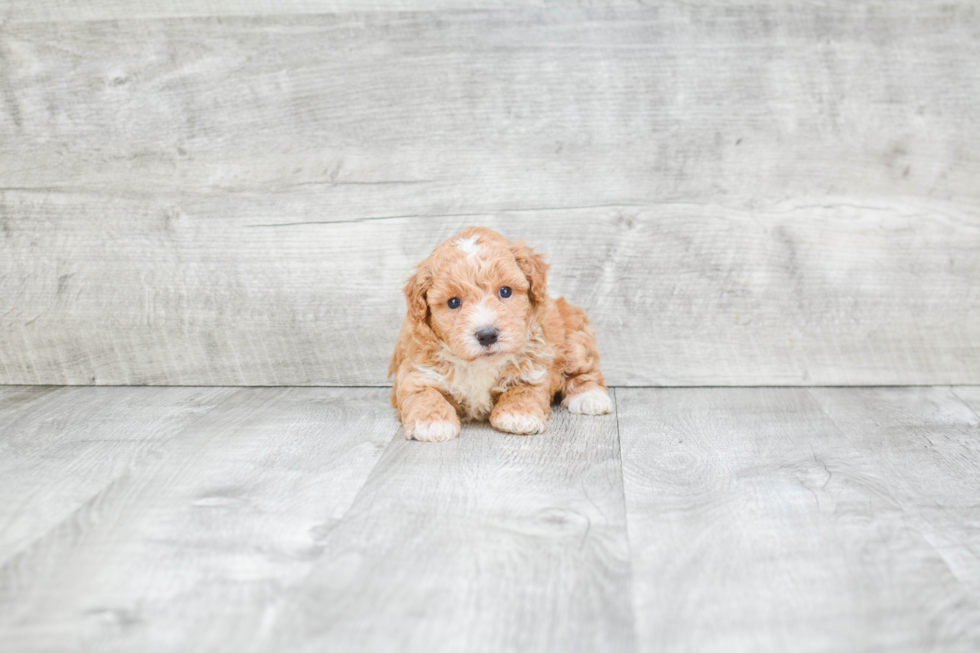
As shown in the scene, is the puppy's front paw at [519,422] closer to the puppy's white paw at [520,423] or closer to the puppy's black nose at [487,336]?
the puppy's white paw at [520,423]

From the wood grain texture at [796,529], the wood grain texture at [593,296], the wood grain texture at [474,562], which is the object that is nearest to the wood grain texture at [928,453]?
the wood grain texture at [796,529]

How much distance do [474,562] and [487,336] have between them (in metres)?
0.72

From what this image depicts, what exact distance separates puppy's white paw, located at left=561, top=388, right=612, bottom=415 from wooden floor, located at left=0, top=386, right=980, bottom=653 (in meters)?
0.06

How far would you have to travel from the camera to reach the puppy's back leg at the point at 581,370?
239 cm

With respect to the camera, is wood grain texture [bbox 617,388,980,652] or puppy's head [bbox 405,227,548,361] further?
puppy's head [bbox 405,227,548,361]

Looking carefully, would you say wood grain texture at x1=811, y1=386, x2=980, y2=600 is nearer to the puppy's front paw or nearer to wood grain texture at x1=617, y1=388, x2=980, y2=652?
wood grain texture at x1=617, y1=388, x2=980, y2=652

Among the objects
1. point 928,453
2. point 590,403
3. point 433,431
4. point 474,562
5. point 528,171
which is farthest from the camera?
point 528,171

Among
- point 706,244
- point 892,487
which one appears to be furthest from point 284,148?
point 892,487

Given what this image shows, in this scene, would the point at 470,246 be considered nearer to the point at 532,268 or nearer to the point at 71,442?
the point at 532,268

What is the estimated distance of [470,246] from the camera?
2.12 metres

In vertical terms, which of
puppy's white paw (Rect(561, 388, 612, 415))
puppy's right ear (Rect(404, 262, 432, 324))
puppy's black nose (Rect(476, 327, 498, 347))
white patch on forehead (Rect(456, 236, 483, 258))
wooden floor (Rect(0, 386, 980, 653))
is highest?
white patch on forehead (Rect(456, 236, 483, 258))

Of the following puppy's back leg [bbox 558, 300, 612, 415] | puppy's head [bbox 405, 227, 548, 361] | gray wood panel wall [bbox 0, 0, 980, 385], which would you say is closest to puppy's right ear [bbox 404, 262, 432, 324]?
puppy's head [bbox 405, 227, 548, 361]

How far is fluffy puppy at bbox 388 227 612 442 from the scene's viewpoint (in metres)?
2.06

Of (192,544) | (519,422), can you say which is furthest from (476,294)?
(192,544)
